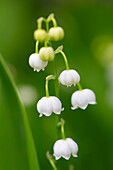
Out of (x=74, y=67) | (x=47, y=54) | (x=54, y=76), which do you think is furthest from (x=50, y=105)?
(x=74, y=67)

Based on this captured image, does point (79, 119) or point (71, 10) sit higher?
point (71, 10)

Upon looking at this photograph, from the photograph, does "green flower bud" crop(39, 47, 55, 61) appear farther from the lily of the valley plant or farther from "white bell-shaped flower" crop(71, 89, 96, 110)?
"white bell-shaped flower" crop(71, 89, 96, 110)

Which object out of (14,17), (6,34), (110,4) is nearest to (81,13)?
(110,4)

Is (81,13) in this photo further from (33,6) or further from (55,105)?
(55,105)

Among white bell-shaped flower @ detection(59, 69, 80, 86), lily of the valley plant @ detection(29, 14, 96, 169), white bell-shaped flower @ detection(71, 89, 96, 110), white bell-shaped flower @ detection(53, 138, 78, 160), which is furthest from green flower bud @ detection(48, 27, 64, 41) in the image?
white bell-shaped flower @ detection(53, 138, 78, 160)

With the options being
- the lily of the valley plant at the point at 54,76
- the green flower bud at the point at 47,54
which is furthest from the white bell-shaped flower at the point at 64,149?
the green flower bud at the point at 47,54

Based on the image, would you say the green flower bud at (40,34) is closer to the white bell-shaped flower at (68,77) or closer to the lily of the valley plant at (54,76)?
the lily of the valley plant at (54,76)
